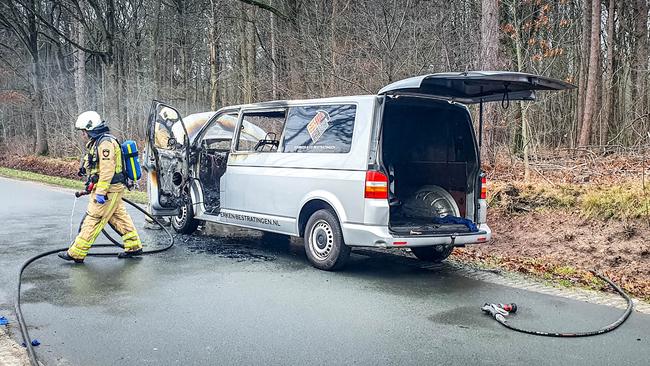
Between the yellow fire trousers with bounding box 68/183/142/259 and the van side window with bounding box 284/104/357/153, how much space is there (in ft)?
7.56

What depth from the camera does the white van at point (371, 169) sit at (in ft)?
21.7

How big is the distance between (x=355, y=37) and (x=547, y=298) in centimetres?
945

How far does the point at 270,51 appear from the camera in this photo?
22000 millimetres

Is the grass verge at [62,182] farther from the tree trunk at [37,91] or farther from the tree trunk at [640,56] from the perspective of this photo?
the tree trunk at [640,56]

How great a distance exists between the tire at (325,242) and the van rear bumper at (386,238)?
0.18 meters

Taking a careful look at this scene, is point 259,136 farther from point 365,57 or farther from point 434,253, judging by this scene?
point 365,57

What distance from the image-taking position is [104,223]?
7730 mm

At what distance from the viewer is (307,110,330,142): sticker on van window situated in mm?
7238

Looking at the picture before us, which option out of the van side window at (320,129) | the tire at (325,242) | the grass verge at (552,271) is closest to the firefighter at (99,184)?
the van side window at (320,129)

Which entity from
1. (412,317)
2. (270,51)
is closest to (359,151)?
(412,317)

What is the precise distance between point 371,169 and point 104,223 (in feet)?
11.7

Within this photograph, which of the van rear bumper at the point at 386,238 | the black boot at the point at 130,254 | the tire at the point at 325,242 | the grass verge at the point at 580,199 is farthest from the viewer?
the grass verge at the point at 580,199

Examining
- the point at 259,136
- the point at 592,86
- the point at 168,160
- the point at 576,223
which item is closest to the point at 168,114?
the point at 168,160

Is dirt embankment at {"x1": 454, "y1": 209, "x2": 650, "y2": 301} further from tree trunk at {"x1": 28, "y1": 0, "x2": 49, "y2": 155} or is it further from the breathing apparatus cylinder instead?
tree trunk at {"x1": 28, "y1": 0, "x2": 49, "y2": 155}
